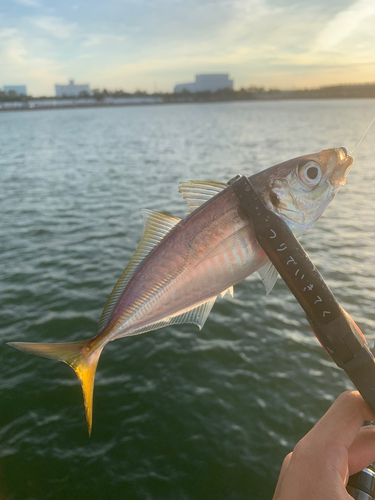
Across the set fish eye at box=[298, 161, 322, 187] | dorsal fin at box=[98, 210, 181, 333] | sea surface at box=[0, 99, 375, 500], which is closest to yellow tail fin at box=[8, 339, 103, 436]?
dorsal fin at box=[98, 210, 181, 333]

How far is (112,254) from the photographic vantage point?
1515cm

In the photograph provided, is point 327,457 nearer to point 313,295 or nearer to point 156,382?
point 313,295

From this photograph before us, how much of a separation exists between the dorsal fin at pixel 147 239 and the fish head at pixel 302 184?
26.3 inches

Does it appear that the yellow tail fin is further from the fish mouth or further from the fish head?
the fish mouth

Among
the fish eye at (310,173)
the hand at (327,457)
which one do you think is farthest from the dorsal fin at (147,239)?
the hand at (327,457)

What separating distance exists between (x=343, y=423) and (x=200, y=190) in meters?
1.64

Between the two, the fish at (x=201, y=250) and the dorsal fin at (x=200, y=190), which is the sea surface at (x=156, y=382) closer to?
the fish at (x=201, y=250)

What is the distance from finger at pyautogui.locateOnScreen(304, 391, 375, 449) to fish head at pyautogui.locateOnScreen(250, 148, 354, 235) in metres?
1.05

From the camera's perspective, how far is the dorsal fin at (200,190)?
2414 mm

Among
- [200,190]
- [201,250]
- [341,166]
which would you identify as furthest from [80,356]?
[341,166]

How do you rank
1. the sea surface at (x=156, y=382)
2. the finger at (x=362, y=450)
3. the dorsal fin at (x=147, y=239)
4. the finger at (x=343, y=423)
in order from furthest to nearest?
the sea surface at (x=156, y=382)
the dorsal fin at (x=147, y=239)
the finger at (x=362, y=450)
the finger at (x=343, y=423)

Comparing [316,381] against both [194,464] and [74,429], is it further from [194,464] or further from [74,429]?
[74,429]

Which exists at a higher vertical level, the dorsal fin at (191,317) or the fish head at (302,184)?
the fish head at (302,184)

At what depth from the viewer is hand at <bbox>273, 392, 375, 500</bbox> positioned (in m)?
1.76
